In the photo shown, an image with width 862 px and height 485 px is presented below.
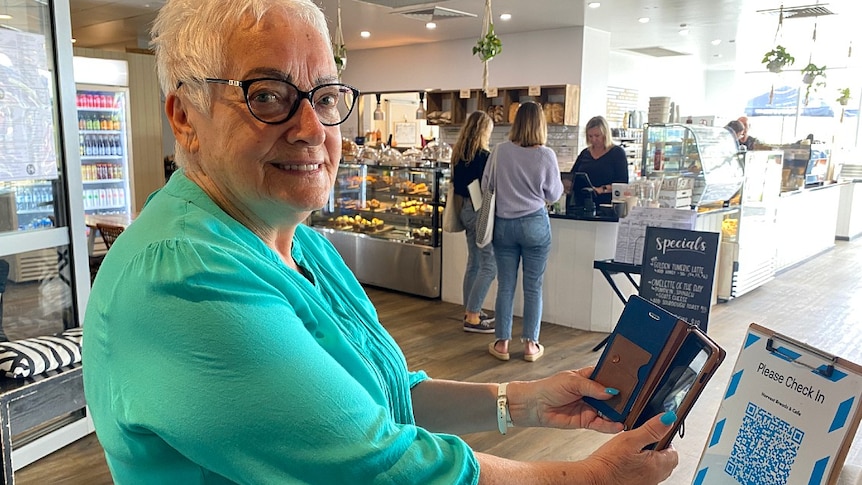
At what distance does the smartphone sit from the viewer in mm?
976

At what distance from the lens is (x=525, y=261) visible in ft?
15.1

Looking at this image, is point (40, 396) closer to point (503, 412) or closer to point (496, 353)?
point (503, 412)

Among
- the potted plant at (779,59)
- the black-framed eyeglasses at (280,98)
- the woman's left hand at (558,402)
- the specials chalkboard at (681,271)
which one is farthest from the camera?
the potted plant at (779,59)

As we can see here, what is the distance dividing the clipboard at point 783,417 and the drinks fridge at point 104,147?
7330mm

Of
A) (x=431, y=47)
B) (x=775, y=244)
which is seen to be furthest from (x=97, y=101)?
(x=775, y=244)

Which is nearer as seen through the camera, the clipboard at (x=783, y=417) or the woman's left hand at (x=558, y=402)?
the woman's left hand at (x=558, y=402)

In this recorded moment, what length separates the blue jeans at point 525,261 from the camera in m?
4.50

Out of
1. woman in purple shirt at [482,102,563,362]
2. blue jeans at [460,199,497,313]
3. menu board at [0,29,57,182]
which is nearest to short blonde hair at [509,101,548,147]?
woman in purple shirt at [482,102,563,362]

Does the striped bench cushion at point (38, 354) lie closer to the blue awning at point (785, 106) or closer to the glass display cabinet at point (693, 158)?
the glass display cabinet at point (693, 158)

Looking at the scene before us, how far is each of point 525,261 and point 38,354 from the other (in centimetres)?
299

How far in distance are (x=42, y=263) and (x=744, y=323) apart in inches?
202

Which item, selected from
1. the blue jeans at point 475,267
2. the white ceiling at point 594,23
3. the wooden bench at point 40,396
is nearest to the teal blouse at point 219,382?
the wooden bench at point 40,396

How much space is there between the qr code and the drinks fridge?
739cm

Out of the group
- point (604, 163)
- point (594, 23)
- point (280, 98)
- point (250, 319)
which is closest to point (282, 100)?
point (280, 98)
